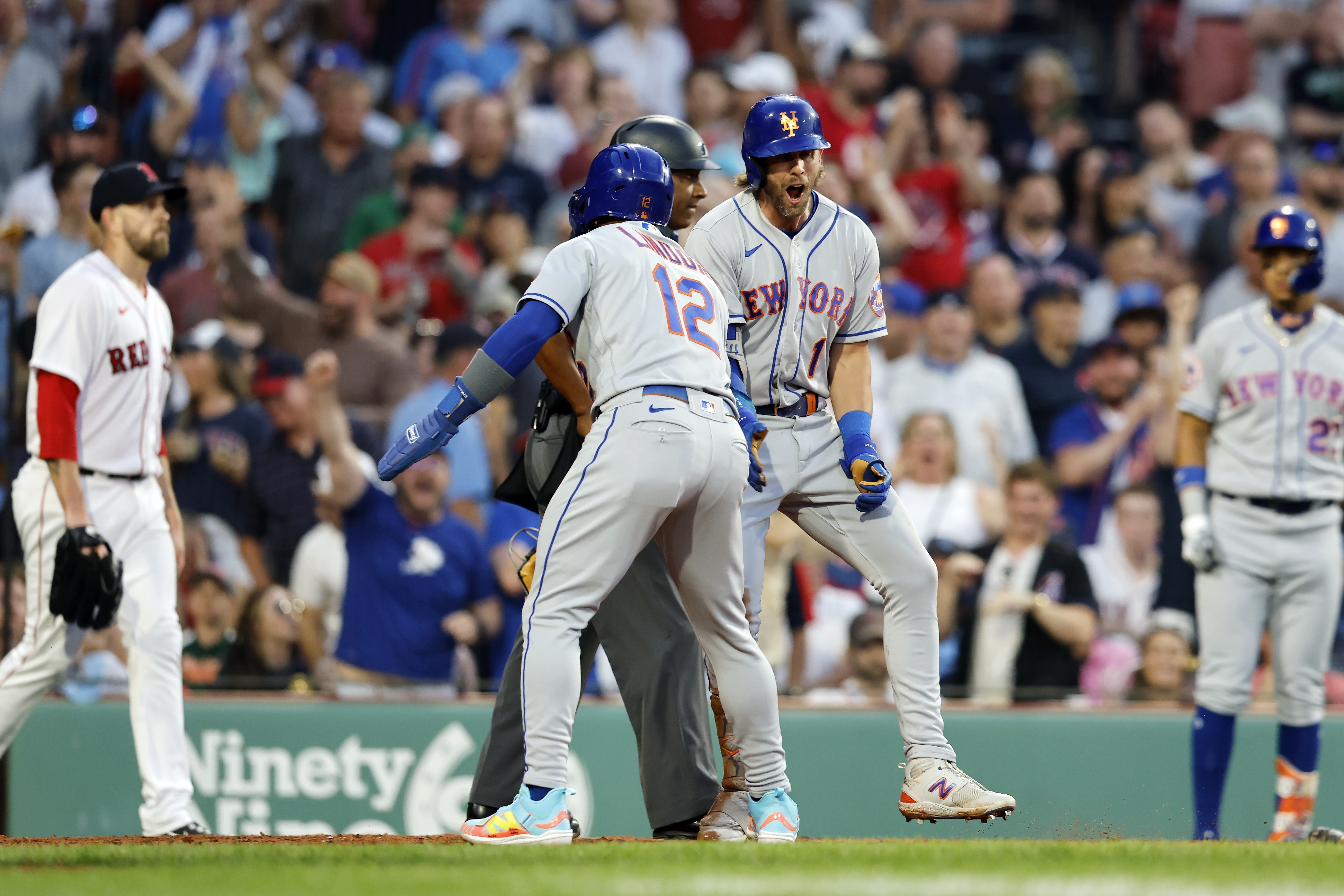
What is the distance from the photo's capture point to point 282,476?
8.29 meters

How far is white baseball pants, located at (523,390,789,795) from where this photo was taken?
426cm

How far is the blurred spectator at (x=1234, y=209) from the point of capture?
34.4 feet

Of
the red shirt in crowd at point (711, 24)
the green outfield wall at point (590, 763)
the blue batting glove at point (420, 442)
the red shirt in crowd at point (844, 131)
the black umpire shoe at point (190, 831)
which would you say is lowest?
the green outfield wall at point (590, 763)

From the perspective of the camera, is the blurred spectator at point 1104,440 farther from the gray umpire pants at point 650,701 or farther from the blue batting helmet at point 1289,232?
the gray umpire pants at point 650,701

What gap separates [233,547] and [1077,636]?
4314mm

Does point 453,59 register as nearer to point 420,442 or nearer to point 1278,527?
point 1278,527

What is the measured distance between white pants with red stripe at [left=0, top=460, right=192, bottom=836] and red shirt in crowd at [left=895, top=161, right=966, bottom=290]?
6168 millimetres

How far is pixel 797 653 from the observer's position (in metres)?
7.56

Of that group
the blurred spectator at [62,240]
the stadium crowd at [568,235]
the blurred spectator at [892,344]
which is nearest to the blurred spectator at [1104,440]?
the stadium crowd at [568,235]

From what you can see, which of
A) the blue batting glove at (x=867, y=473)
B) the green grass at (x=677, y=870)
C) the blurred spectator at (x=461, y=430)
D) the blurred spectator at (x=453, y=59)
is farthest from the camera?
the blurred spectator at (x=453, y=59)

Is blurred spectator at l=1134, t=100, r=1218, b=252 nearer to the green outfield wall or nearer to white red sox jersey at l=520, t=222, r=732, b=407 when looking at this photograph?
the green outfield wall

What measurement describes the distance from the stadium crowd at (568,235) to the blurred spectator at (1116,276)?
0.02 metres

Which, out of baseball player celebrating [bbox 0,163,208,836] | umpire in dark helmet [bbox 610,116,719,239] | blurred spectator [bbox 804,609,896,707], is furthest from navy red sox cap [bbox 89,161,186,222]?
blurred spectator [bbox 804,609,896,707]

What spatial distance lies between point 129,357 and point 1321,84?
960cm
